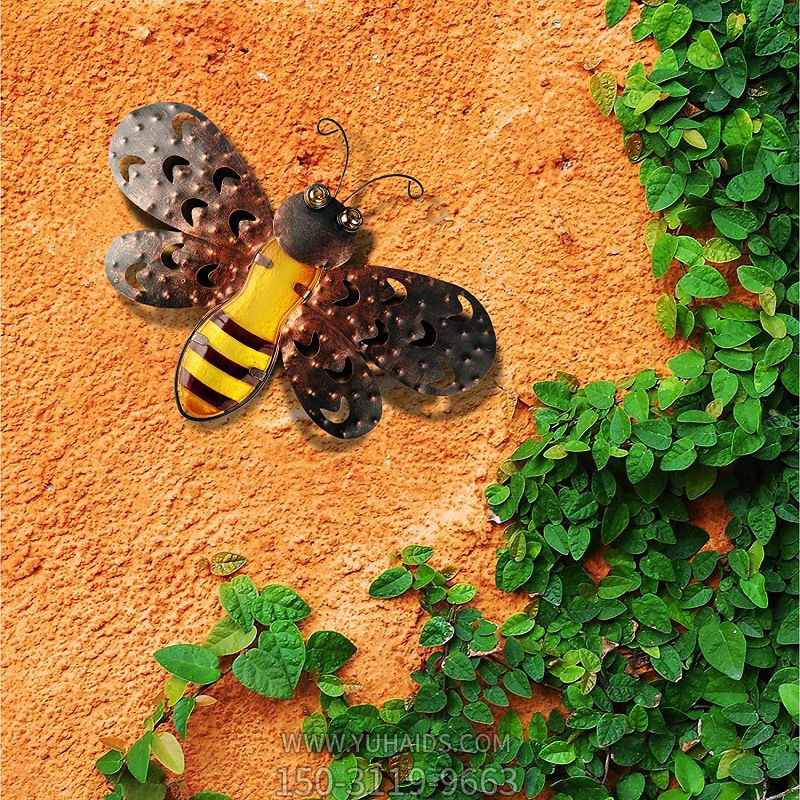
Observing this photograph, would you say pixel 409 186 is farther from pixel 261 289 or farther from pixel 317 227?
pixel 261 289

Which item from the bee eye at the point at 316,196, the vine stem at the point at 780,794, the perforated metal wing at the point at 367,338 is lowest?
the vine stem at the point at 780,794

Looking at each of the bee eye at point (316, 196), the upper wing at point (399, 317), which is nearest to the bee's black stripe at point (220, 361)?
the upper wing at point (399, 317)

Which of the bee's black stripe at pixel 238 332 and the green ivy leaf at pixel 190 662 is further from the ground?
the bee's black stripe at pixel 238 332

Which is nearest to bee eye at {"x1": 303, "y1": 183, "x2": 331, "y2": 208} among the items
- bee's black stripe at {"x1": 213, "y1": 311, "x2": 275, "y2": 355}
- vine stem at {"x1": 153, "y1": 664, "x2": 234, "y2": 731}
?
bee's black stripe at {"x1": 213, "y1": 311, "x2": 275, "y2": 355}

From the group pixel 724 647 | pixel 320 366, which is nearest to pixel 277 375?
pixel 320 366

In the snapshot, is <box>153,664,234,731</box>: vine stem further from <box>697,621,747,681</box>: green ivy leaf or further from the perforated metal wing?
<box>697,621,747,681</box>: green ivy leaf

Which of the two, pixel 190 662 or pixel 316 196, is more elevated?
pixel 316 196

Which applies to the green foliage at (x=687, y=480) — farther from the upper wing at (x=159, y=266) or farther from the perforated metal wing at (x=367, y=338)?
the upper wing at (x=159, y=266)

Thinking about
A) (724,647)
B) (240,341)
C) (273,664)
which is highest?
(240,341)
